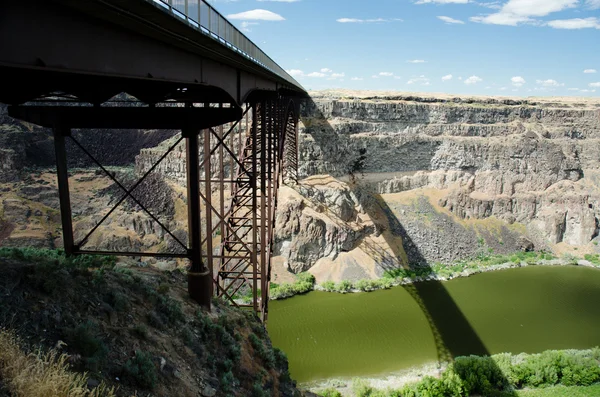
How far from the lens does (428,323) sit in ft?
75.5

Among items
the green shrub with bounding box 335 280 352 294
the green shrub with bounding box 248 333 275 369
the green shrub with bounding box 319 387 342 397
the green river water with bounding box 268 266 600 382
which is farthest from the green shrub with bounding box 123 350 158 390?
the green shrub with bounding box 335 280 352 294

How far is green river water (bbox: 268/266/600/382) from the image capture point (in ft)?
65.1

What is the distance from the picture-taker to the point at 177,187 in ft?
106

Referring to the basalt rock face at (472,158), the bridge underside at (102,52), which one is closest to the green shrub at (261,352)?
the bridge underside at (102,52)

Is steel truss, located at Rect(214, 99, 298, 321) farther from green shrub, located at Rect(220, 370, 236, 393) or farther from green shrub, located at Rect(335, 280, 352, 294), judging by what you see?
green shrub, located at Rect(335, 280, 352, 294)

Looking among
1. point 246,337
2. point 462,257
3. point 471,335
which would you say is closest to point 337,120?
point 462,257

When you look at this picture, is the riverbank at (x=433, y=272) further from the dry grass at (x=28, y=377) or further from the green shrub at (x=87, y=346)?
the dry grass at (x=28, y=377)

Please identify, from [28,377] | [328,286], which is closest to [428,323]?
[328,286]

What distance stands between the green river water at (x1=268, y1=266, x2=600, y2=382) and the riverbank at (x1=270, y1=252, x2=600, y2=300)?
677 mm

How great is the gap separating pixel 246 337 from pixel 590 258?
117 feet

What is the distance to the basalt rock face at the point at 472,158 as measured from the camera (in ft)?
117

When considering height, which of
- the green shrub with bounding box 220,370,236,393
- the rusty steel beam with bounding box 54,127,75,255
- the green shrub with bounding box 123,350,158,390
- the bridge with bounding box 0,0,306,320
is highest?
the bridge with bounding box 0,0,306,320

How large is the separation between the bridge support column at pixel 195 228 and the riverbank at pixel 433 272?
17.2 m

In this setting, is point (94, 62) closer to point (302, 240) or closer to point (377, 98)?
point (302, 240)
